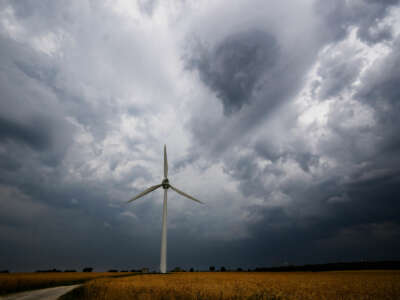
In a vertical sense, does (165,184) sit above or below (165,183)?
below

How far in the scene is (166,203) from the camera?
280 ft

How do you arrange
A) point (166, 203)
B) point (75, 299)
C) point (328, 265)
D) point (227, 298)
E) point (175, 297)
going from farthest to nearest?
point (328, 265) → point (166, 203) → point (75, 299) → point (175, 297) → point (227, 298)

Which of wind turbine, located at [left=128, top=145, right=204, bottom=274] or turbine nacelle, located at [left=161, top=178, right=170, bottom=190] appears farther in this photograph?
turbine nacelle, located at [left=161, top=178, right=170, bottom=190]

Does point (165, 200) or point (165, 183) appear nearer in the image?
point (165, 200)

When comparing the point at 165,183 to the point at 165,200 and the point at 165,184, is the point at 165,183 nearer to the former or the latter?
the point at 165,184

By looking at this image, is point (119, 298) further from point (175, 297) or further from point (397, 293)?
point (397, 293)

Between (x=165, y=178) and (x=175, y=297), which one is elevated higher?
(x=165, y=178)

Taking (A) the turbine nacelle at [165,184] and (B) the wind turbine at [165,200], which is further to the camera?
(A) the turbine nacelle at [165,184]

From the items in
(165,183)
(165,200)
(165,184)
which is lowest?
(165,200)

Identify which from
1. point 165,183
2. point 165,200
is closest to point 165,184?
point 165,183

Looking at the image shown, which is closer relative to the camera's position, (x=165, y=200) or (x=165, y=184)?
(x=165, y=200)

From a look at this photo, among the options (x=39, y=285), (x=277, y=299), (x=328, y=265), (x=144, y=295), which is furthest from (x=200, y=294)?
(x=328, y=265)

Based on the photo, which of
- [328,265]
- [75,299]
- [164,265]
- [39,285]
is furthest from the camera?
[328,265]

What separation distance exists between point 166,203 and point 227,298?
65326 millimetres
